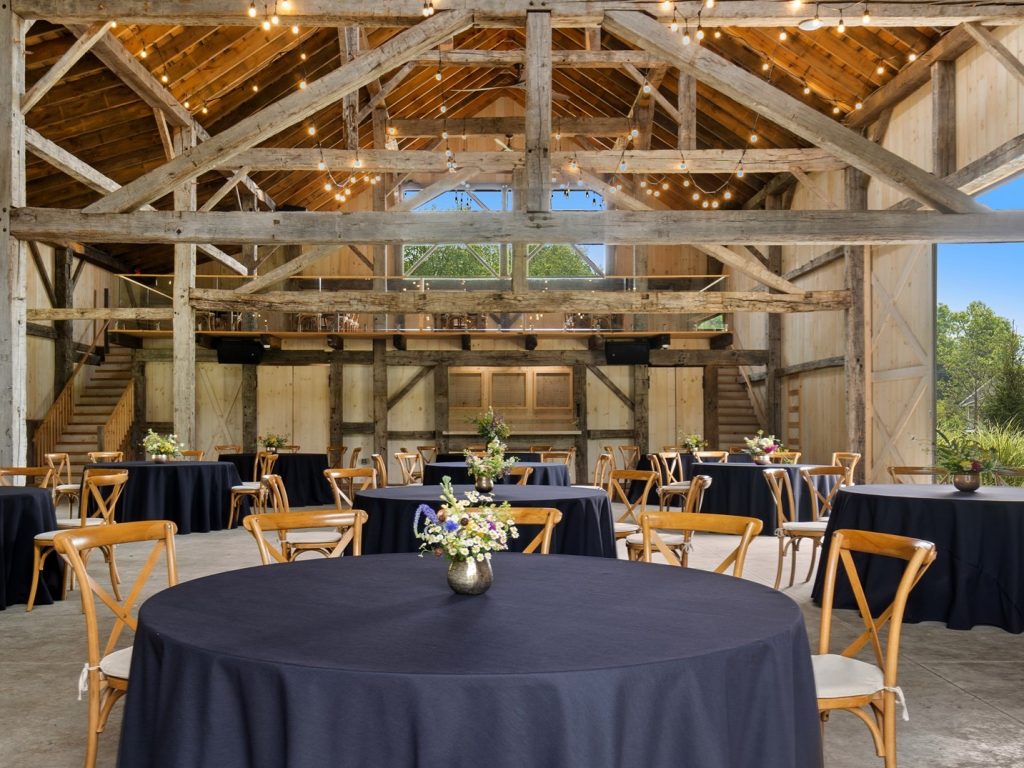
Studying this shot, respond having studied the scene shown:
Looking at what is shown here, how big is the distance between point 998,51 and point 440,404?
11.9 m

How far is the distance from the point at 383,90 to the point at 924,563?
13064 mm

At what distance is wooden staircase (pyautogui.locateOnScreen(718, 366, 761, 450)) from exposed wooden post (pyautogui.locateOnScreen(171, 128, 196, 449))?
10.3 m

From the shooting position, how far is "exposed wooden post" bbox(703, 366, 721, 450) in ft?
58.4

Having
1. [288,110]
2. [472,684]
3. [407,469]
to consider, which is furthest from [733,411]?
[472,684]

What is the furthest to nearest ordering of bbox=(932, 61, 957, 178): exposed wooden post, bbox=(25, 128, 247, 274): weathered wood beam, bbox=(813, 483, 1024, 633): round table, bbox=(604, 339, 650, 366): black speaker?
bbox=(604, 339, 650, 366): black speaker, bbox=(932, 61, 957, 178): exposed wooden post, bbox=(25, 128, 247, 274): weathered wood beam, bbox=(813, 483, 1024, 633): round table

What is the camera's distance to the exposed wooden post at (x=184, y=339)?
12391 mm

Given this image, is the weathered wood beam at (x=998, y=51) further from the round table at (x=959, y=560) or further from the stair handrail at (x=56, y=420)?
the stair handrail at (x=56, y=420)

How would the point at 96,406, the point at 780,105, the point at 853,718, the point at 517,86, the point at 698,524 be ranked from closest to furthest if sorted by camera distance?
the point at 698,524 → the point at 853,718 → the point at 780,105 → the point at 96,406 → the point at 517,86

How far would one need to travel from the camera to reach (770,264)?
16922mm

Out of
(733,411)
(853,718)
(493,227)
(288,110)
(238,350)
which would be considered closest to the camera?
(853,718)

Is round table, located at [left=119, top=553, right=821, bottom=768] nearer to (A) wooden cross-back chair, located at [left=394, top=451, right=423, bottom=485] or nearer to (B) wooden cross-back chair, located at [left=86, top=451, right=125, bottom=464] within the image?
(A) wooden cross-back chair, located at [left=394, top=451, right=423, bottom=485]

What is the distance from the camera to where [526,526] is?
5445 mm

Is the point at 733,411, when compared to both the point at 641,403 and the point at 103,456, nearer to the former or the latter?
the point at 641,403

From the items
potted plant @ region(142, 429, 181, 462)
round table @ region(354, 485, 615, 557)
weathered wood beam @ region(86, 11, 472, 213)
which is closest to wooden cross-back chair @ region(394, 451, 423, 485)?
potted plant @ region(142, 429, 181, 462)
